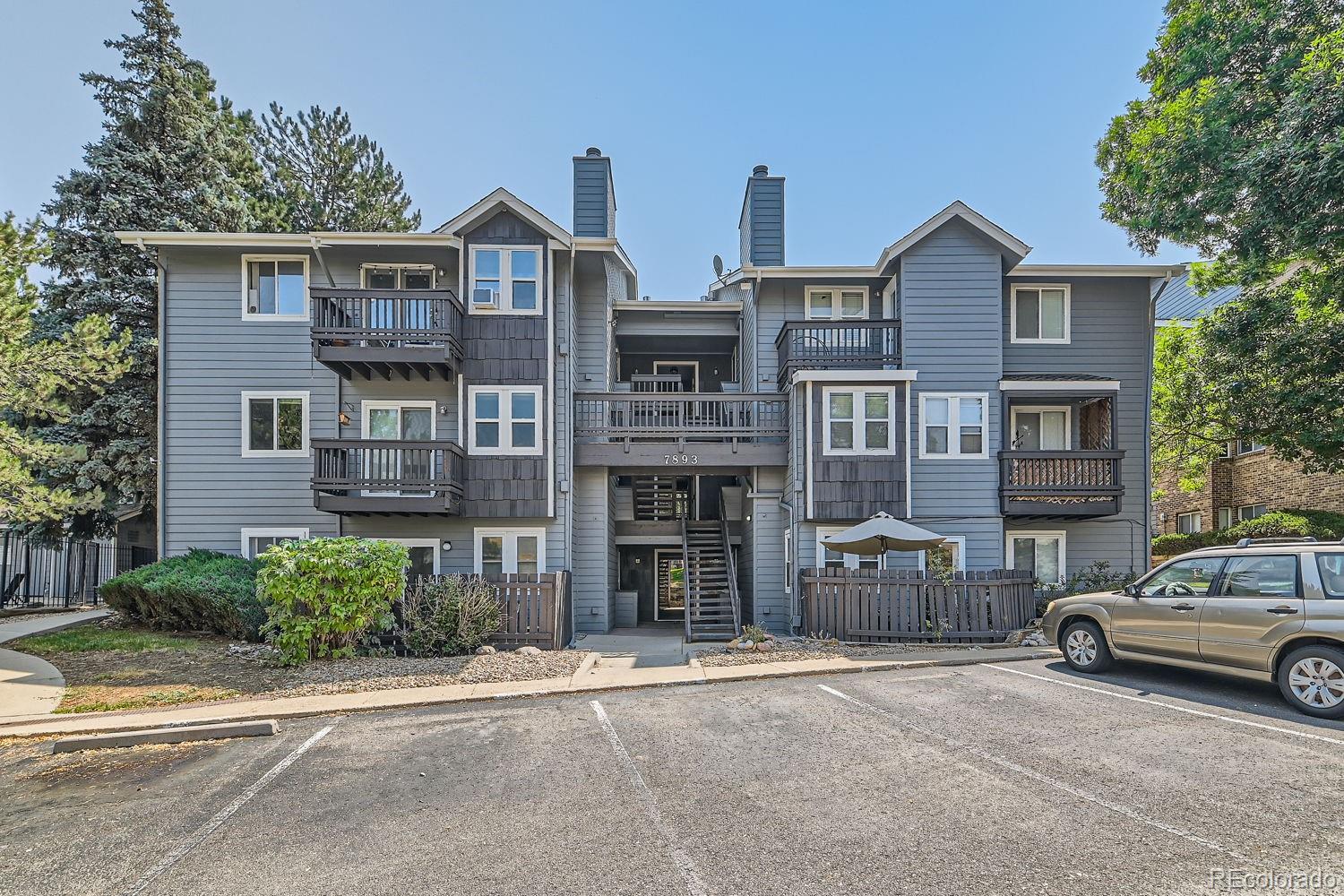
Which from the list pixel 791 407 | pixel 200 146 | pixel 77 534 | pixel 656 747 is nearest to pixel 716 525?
pixel 791 407

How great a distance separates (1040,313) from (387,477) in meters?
15.2

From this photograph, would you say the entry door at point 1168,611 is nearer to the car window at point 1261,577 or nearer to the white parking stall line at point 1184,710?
the car window at point 1261,577

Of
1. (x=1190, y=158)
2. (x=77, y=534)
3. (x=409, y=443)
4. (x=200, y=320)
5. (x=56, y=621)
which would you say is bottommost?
(x=56, y=621)

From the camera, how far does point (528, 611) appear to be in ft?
39.8

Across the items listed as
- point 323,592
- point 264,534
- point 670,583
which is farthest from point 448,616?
point 670,583

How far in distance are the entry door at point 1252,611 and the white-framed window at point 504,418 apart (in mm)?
11446

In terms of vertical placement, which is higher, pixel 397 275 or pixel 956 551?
pixel 397 275

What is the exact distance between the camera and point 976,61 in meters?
14.7

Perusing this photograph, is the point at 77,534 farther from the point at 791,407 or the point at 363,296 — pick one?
the point at 791,407

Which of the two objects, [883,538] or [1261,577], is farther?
[883,538]

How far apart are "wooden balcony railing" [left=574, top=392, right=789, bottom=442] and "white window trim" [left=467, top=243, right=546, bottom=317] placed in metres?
2.20

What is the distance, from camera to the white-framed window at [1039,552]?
613 inches

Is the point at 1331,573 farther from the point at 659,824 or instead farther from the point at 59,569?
the point at 59,569

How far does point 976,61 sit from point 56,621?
22976 mm
